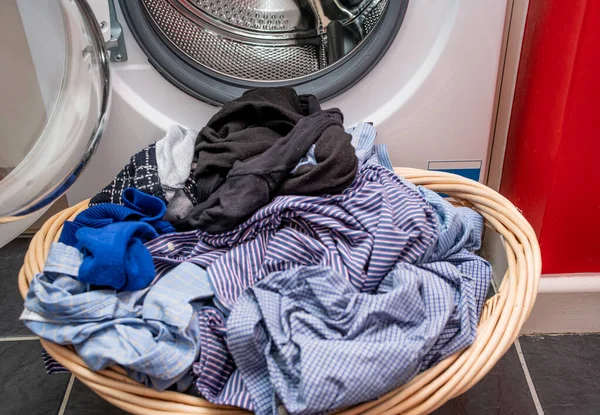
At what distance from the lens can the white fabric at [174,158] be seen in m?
0.74

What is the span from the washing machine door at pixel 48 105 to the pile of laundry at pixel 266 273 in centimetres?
6

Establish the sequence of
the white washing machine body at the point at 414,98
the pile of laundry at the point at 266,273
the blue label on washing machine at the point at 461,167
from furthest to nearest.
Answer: the blue label on washing machine at the point at 461,167 < the white washing machine body at the point at 414,98 < the pile of laundry at the point at 266,273

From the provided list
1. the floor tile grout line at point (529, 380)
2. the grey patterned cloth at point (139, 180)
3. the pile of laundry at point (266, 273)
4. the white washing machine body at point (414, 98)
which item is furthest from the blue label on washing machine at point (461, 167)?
the grey patterned cloth at point (139, 180)

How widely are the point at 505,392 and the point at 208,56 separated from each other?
658mm

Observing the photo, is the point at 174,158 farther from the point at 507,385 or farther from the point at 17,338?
the point at 507,385

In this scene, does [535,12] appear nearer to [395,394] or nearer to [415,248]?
[415,248]

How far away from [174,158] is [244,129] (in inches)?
3.9

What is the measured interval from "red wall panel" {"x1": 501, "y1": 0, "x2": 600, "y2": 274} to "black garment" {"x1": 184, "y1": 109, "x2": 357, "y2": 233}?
29 cm

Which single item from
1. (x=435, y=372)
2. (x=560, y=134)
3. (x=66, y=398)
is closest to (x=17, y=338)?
(x=66, y=398)

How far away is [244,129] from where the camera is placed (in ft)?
2.52

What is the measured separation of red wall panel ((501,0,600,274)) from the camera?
72cm

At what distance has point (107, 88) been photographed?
2.43 feet

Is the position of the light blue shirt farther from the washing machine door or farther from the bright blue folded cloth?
the washing machine door

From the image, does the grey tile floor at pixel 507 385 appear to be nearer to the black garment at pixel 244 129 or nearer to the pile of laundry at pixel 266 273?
the pile of laundry at pixel 266 273
